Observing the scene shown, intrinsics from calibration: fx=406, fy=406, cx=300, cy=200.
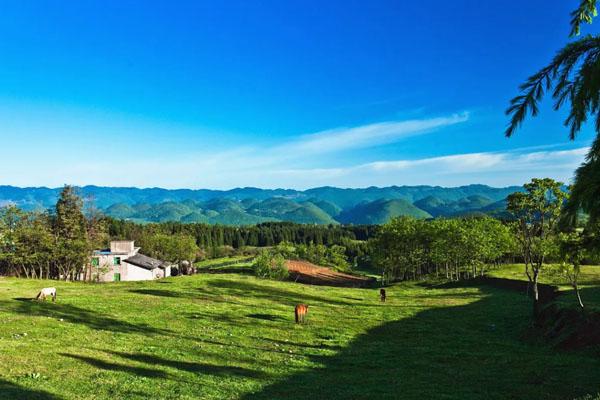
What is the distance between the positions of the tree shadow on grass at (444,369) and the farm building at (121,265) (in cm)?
8891

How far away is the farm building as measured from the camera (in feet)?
343

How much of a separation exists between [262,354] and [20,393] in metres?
13.7

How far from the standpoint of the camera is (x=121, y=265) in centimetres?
10875

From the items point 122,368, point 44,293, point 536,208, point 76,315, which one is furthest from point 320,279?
point 122,368

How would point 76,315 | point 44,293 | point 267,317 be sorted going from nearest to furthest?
1. point 76,315
2. point 44,293
3. point 267,317

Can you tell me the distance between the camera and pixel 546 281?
220 feet

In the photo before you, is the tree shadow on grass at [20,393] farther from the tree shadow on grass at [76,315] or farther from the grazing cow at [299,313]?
the grazing cow at [299,313]

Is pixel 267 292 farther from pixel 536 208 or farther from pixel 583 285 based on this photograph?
pixel 583 285

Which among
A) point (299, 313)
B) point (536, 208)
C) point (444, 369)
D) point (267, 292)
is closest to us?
point (444, 369)

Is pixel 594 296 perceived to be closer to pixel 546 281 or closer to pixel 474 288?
pixel 546 281

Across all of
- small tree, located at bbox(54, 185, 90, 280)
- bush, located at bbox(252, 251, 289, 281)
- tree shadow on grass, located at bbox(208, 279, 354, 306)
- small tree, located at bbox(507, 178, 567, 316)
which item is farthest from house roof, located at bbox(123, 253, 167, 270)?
small tree, located at bbox(507, 178, 567, 316)

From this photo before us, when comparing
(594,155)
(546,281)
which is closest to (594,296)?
(546,281)

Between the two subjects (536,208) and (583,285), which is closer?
(536,208)

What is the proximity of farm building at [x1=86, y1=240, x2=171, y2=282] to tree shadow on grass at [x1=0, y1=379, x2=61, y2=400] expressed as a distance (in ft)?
302
